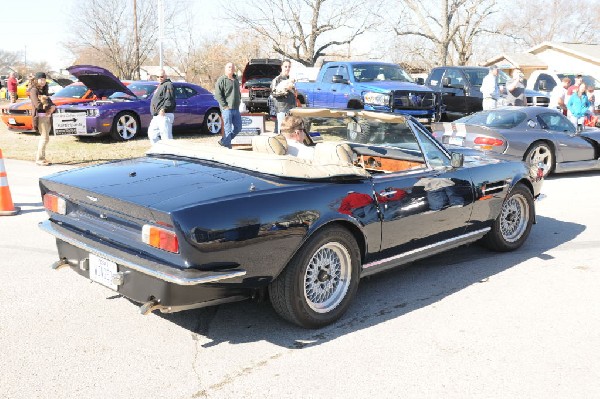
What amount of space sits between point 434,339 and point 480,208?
1.76 m

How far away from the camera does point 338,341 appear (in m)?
3.90

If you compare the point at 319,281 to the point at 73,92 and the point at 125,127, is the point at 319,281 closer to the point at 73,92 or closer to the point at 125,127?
the point at 125,127

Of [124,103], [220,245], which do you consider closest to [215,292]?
[220,245]

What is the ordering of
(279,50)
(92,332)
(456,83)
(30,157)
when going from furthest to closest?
(279,50) → (456,83) → (30,157) → (92,332)

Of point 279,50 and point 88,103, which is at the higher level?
point 279,50

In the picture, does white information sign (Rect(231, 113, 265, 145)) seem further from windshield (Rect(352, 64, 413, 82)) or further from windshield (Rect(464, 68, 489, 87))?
windshield (Rect(464, 68, 489, 87))

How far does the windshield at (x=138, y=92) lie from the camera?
47.3 feet

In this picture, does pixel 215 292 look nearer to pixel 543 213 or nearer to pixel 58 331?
pixel 58 331

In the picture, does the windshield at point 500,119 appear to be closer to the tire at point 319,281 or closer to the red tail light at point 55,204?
the tire at point 319,281

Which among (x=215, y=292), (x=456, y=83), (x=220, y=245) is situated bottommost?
(x=215, y=292)

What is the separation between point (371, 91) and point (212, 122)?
181 inches

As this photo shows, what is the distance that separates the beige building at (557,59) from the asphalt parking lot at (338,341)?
37.4m

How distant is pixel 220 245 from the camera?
339cm

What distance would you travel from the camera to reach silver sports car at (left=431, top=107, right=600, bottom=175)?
9.99m
